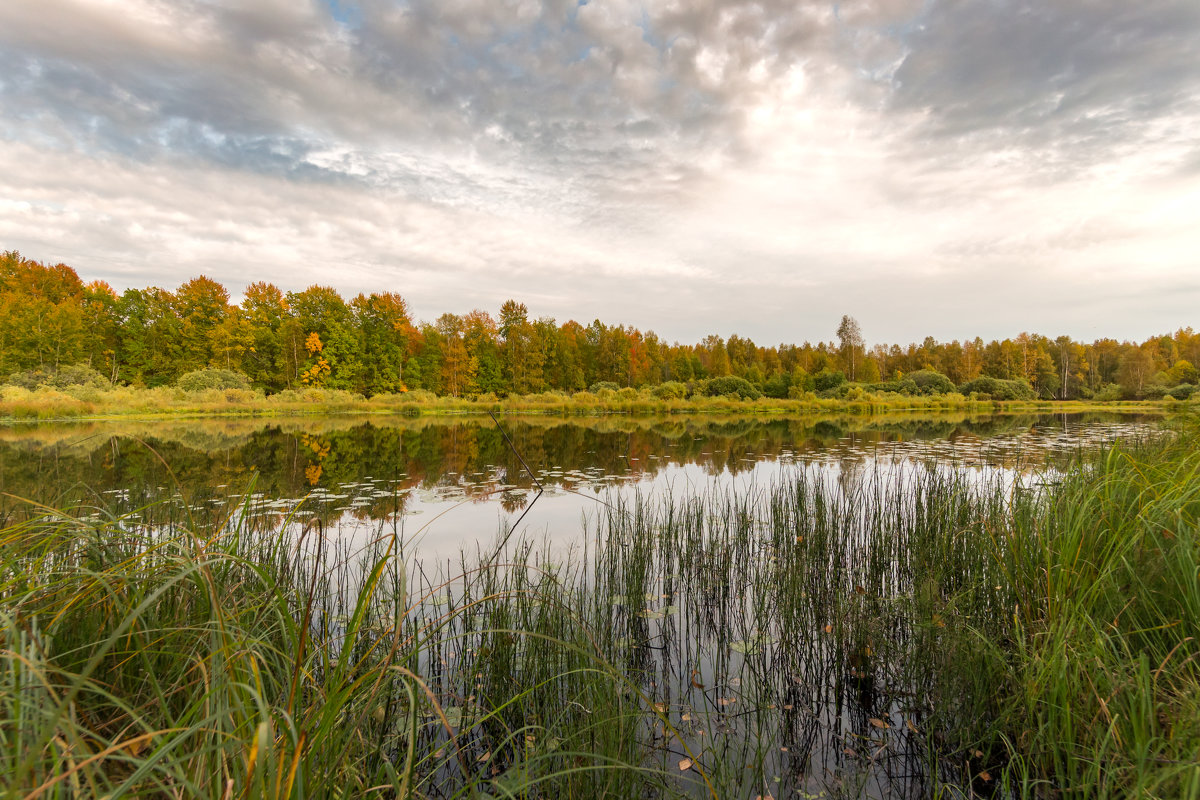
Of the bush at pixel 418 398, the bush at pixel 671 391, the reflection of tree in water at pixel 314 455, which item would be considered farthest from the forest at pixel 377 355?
the reflection of tree in water at pixel 314 455

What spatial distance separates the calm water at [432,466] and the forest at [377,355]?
17.5m

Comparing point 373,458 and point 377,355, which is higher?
point 377,355

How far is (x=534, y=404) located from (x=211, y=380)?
20.5m

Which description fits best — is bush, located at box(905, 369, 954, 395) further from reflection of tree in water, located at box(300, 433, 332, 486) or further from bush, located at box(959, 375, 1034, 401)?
reflection of tree in water, located at box(300, 433, 332, 486)

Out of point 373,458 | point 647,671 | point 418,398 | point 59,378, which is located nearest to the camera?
point 647,671

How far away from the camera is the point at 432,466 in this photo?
12.1 meters

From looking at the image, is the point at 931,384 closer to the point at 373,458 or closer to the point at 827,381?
the point at 827,381

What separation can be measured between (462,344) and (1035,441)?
37.5 metres

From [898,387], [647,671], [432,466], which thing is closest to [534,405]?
[432,466]

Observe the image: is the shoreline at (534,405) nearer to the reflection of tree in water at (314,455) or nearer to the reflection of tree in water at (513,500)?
the reflection of tree in water at (314,455)

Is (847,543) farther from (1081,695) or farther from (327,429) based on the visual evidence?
(327,429)

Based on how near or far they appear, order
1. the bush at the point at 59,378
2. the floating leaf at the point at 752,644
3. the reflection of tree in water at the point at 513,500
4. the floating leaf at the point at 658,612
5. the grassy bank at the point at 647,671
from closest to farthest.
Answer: the grassy bank at the point at 647,671, the floating leaf at the point at 752,644, the floating leaf at the point at 658,612, the reflection of tree in water at the point at 513,500, the bush at the point at 59,378

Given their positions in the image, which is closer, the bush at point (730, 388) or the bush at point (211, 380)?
the bush at point (211, 380)

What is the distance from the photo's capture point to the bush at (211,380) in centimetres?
3266
